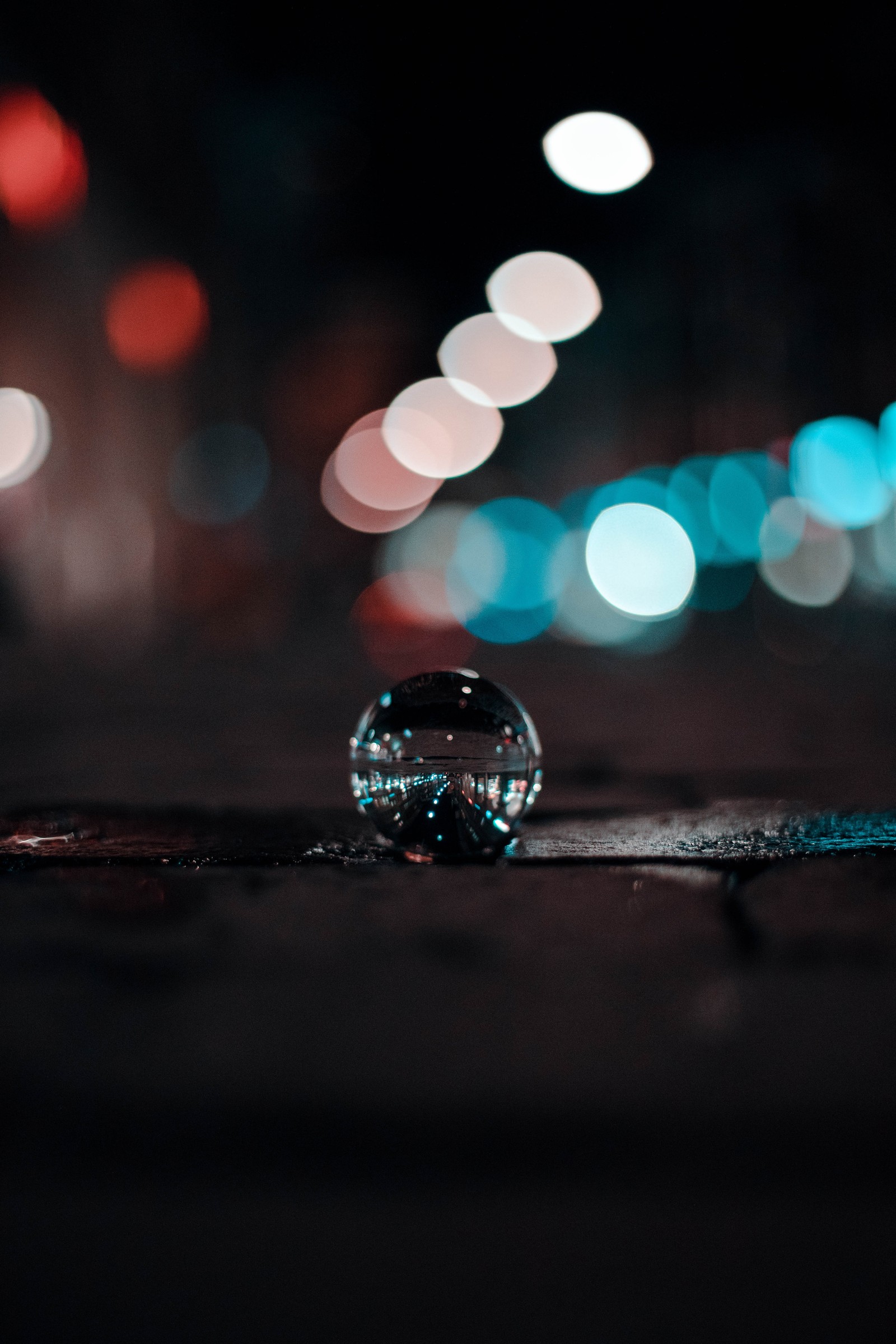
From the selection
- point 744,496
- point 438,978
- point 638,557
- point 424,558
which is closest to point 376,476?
point 638,557

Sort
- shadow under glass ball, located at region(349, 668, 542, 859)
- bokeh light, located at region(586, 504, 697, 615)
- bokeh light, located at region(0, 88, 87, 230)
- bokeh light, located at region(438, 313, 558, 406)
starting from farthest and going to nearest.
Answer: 1. bokeh light, located at region(586, 504, 697, 615)
2. bokeh light, located at region(438, 313, 558, 406)
3. bokeh light, located at region(0, 88, 87, 230)
4. shadow under glass ball, located at region(349, 668, 542, 859)

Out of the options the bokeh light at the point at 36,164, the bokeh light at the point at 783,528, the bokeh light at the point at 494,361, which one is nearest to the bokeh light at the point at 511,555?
the bokeh light at the point at 494,361

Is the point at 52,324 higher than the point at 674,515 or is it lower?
lower

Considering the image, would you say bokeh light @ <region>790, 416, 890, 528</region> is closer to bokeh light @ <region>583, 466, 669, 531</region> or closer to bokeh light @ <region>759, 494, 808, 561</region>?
bokeh light @ <region>759, 494, 808, 561</region>

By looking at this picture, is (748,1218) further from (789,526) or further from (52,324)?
(789,526)

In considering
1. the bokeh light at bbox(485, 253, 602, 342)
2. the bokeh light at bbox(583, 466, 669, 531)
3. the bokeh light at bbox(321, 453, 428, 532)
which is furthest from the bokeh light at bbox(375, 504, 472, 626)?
the bokeh light at bbox(485, 253, 602, 342)

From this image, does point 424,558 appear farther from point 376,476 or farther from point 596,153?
point 596,153

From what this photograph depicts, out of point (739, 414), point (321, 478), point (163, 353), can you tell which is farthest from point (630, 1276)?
point (321, 478)
